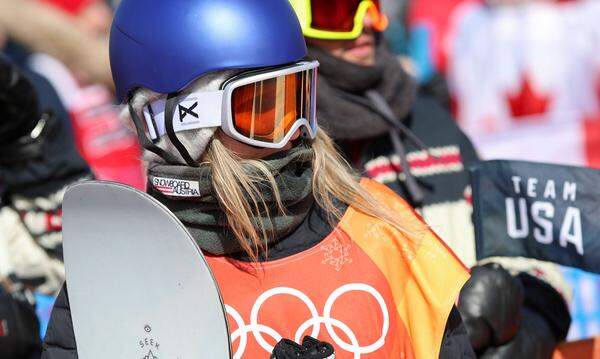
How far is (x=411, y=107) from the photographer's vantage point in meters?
3.84

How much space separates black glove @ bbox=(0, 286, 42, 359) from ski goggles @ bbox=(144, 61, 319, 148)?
3.38 feet

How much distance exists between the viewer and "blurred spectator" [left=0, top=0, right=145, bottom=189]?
6.82m

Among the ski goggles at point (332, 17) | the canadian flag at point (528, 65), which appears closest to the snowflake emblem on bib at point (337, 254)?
the ski goggles at point (332, 17)

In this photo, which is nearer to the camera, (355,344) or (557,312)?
(355,344)

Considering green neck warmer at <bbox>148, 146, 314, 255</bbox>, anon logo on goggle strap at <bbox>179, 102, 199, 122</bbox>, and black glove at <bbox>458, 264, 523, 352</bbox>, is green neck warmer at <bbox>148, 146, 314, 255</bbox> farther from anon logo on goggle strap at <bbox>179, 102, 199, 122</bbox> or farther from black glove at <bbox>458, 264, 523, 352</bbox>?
black glove at <bbox>458, 264, 523, 352</bbox>

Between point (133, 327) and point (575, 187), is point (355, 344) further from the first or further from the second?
point (575, 187)

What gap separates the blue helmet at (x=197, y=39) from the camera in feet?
8.01

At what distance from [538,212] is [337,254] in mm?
845

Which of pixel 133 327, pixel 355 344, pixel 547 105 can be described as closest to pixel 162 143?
pixel 133 327

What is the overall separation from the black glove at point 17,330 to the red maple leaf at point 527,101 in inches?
235

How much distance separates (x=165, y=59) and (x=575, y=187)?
1344 millimetres

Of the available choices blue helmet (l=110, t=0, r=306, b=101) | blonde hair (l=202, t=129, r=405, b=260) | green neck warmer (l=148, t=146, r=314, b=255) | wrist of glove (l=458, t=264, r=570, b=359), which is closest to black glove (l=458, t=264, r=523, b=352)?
wrist of glove (l=458, t=264, r=570, b=359)

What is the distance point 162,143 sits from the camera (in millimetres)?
2572

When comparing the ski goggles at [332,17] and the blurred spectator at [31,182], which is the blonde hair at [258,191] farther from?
the blurred spectator at [31,182]
